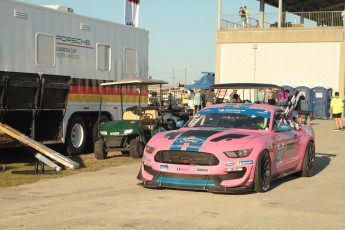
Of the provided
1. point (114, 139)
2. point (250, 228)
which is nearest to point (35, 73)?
point (114, 139)

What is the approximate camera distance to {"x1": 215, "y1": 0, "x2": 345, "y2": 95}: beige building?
39406mm

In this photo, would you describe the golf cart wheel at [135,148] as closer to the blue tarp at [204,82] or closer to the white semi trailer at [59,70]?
the white semi trailer at [59,70]

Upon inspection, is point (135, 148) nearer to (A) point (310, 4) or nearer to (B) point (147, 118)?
(B) point (147, 118)

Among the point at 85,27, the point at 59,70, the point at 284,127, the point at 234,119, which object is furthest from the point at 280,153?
the point at 85,27

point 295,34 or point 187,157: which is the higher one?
point 295,34

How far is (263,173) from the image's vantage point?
9.30 metres

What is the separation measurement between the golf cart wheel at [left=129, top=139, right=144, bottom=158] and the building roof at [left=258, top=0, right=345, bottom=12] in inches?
1379

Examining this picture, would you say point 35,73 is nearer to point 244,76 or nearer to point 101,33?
point 101,33

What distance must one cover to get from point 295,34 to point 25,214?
3488 centimetres

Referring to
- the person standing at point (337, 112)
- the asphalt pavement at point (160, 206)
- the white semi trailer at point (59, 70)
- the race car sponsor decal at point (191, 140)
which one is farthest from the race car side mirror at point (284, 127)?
the person standing at point (337, 112)

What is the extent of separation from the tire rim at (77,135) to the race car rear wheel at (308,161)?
659 cm

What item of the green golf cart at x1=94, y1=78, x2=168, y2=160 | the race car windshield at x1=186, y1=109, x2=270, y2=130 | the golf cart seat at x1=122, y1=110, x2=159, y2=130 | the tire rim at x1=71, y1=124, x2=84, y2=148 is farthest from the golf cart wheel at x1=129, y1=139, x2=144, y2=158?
the race car windshield at x1=186, y1=109, x2=270, y2=130

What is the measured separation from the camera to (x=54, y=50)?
14.8 m

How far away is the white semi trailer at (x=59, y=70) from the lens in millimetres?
13312
